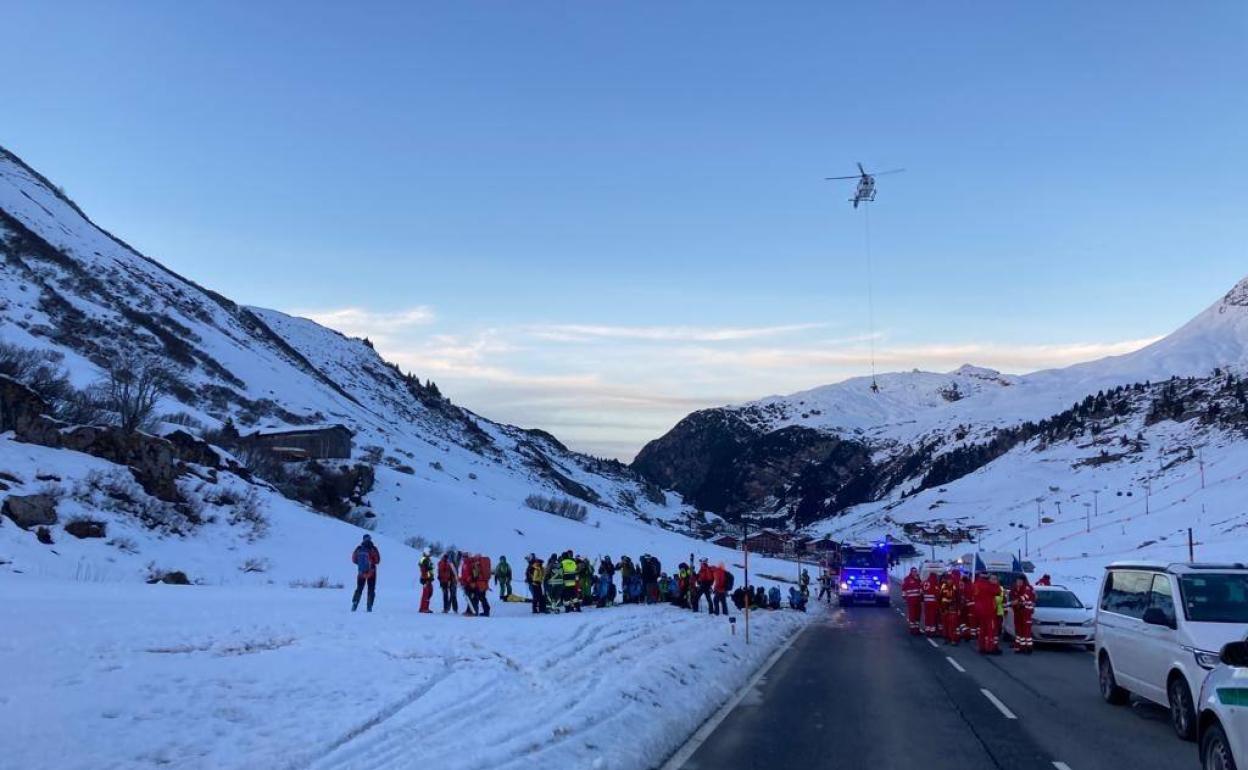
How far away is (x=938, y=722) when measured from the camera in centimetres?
1198

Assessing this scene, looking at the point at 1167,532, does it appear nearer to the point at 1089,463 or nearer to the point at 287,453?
the point at 287,453

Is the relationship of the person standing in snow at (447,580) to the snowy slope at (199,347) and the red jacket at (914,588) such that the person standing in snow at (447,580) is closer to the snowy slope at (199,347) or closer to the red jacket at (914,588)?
the red jacket at (914,588)

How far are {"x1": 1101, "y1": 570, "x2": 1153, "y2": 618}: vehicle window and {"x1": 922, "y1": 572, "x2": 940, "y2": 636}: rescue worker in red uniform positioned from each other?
38.7 ft

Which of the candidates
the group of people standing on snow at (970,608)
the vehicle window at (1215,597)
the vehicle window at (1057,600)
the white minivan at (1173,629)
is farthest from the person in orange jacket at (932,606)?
the vehicle window at (1215,597)

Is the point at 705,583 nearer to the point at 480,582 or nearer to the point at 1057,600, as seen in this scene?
the point at 480,582

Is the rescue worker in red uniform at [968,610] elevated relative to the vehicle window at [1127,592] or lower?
lower

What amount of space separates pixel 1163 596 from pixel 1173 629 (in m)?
0.82

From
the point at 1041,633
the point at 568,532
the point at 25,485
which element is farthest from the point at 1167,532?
the point at 25,485

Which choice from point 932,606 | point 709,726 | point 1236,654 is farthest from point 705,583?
point 1236,654

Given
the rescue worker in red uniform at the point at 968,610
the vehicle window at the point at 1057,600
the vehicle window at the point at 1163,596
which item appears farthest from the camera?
the rescue worker in red uniform at the point at 968,610

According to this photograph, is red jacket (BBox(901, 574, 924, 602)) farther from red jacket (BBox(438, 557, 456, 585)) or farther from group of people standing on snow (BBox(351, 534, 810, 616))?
red jacket (BBox(438, 557, 456, 585))

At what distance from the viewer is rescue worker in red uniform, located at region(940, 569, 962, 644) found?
22969 mm

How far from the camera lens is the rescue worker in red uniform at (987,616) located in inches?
806

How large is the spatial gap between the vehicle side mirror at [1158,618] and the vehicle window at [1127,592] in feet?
3.70
